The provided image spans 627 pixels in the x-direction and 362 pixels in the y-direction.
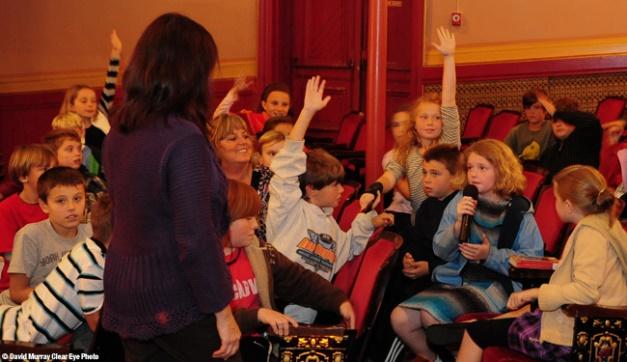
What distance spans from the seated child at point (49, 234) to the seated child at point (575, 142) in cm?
293

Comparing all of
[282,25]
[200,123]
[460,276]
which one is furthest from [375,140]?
[282,25]

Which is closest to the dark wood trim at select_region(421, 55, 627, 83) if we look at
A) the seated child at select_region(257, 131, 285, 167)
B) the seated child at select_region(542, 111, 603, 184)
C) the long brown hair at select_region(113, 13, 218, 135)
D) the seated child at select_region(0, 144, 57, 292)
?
the seated child at select_region(542, 111, 603, 184)

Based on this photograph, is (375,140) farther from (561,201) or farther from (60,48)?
(60,48)

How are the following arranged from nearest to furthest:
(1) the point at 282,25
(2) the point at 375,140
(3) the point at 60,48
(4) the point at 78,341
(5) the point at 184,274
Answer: (5) the point at 184,274, (4) the point at 78,341, (2) the point at 375,140, (1) the point at 282,25, (3) the point at 60,48

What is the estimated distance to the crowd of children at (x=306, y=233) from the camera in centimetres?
208

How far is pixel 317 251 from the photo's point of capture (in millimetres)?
3457

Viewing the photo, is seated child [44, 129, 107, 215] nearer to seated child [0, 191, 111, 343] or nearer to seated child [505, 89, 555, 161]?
seated child [0, 191, 111, 343]

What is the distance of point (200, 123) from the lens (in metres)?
2.11

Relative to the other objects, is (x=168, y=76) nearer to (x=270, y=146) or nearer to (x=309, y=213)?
(x=309, y=213)

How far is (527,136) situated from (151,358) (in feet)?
16.8

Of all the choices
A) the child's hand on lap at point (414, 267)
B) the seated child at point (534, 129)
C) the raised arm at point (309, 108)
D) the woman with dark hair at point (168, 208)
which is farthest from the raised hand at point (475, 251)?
the seated child at point (534, 129)

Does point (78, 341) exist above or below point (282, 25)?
below

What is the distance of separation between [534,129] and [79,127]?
336 centimetres

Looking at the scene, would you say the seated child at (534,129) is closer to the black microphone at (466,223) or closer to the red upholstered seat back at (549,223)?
the red upholstered seat back at (549,223)
